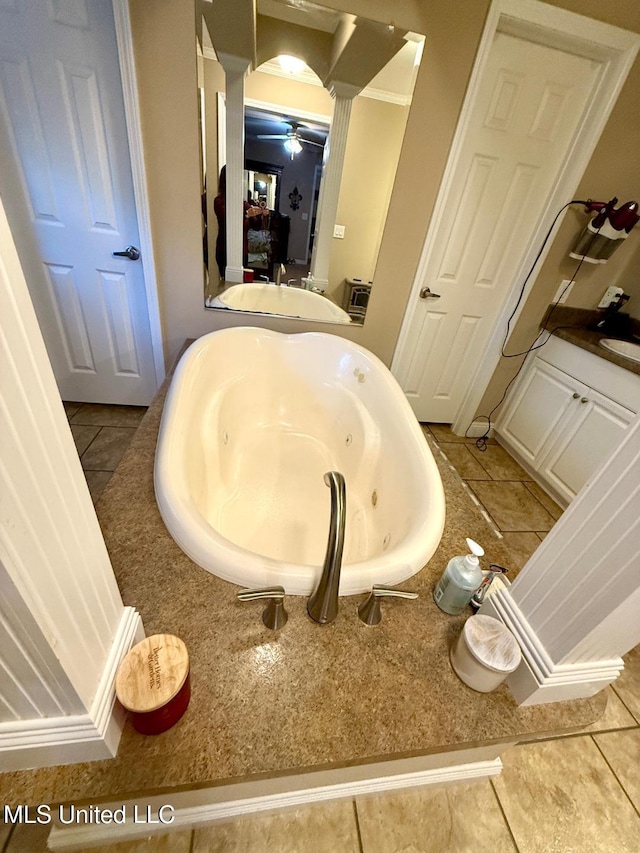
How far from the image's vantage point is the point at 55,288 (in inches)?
73.9

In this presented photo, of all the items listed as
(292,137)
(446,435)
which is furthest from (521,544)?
(292,137)

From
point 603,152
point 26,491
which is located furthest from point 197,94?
point 603,152

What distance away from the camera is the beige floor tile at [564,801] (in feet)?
2.98

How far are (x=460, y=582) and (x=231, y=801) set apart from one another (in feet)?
2.36

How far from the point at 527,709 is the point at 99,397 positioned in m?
2.48

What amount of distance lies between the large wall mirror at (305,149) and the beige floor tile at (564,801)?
6.57 ft

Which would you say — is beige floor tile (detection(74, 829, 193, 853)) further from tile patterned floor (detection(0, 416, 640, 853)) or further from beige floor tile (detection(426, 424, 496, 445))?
beige floor tile (detection(426, 424, 496, 445))

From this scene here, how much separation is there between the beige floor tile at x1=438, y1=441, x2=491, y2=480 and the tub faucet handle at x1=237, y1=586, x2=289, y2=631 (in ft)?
5.47

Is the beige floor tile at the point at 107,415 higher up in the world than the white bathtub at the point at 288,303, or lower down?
lower down

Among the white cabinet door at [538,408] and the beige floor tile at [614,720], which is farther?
the white cabinet door at [538,408]

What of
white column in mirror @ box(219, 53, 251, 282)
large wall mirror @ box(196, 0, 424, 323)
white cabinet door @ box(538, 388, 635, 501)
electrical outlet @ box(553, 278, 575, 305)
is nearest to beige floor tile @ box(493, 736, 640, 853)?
white cabinet door @ box(538, 388, 635, 501)

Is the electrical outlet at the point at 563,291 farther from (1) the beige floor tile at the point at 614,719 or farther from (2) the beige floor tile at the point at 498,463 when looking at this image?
(1) the beige floor tile at the point at 614,719

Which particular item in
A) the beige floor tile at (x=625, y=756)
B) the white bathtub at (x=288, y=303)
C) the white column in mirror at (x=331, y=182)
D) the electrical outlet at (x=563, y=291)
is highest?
the white column in mirror at (x=331, y=182)

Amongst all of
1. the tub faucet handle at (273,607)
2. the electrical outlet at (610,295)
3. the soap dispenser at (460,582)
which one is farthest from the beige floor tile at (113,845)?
the electrical outlet at (610,295)
